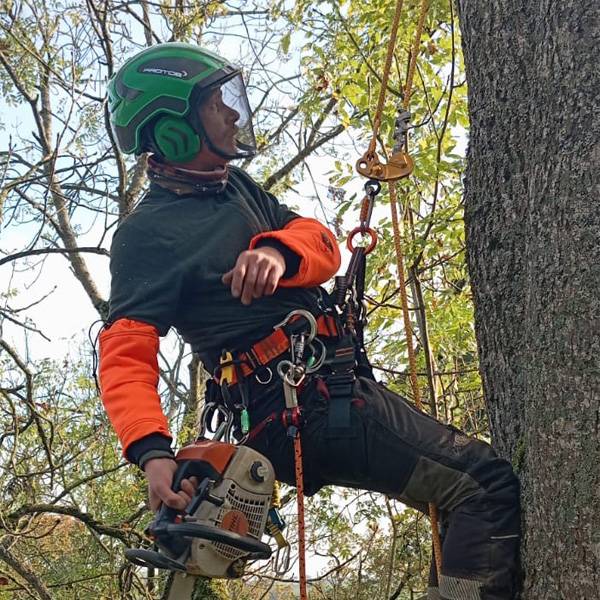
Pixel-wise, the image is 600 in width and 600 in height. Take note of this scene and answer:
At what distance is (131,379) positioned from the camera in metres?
1.81

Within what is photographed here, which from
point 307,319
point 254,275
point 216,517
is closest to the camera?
point 216,517

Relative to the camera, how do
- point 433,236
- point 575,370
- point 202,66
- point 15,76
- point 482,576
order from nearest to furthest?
point 575,370
point 482,576
point 202,66
point 433,236
point 15,76

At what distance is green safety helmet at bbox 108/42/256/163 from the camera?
2.14m

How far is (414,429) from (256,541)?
0.44 m

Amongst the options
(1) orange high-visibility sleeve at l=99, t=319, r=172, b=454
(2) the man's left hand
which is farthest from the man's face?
(1) orange high-visibility sleeve at l=99, t=319, r=172, b=454

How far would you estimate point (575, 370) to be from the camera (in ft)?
4.68

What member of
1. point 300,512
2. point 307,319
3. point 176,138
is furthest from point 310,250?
point 300,512

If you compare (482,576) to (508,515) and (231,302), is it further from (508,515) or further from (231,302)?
(231,302)

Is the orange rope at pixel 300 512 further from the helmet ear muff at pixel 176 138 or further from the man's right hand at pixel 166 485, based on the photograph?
the helmet ear muff at pixel 176 138

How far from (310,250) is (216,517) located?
693 mm

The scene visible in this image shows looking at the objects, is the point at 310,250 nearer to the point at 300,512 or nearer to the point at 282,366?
the point at 282,366

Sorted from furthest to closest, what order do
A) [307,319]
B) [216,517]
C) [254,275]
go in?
[307,319] < [254,275] < [216,517]

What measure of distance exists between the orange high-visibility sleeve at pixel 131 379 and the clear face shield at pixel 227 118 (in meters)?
0.62

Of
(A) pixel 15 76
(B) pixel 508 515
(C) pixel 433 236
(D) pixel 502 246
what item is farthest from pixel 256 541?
(A) pixel 15 76
